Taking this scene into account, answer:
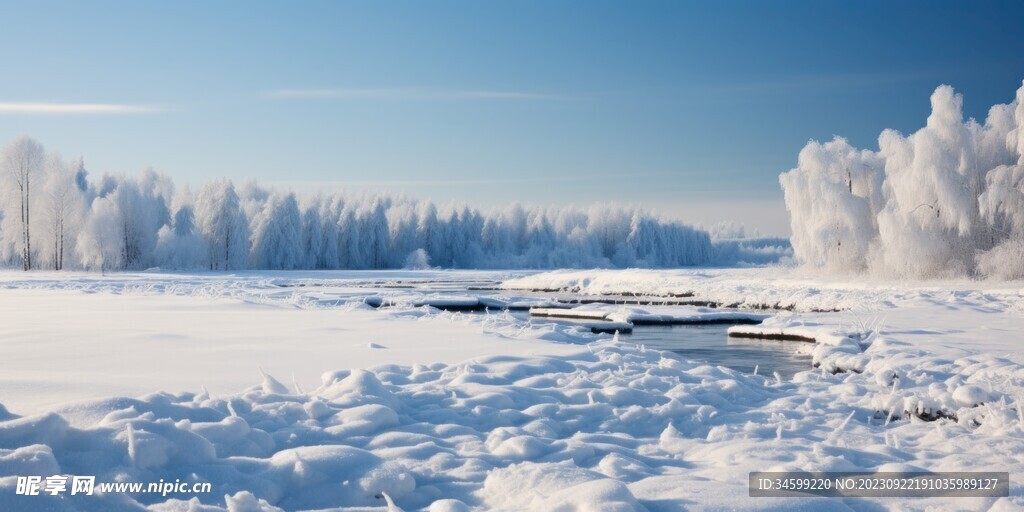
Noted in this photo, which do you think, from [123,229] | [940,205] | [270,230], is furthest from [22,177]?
[940,205]

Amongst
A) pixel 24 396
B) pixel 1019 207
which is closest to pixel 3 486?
pixel 24 396

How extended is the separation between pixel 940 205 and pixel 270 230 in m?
55.2

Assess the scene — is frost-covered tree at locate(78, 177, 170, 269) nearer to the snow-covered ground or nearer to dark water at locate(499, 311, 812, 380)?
the snow-covered ground

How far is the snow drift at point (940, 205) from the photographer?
87.4 feet

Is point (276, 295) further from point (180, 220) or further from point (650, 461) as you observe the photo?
point (180, 220)

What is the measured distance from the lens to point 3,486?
339cm

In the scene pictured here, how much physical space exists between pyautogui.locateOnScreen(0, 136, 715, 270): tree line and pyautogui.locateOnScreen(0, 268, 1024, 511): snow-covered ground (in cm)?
4207

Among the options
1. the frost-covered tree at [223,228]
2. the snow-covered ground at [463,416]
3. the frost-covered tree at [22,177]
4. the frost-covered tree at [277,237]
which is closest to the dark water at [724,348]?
the snow-covered ground at [463,416]

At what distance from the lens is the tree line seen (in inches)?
1847

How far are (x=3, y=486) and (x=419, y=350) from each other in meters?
6.31

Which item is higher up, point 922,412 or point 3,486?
point 3,486

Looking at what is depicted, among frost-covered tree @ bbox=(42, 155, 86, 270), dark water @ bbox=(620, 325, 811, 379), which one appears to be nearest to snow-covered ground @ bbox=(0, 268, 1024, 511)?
dark water @ bbox=(620, 325, 811, 379)

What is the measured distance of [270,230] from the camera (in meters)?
64.5

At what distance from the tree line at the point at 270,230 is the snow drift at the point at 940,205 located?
1831 inches
